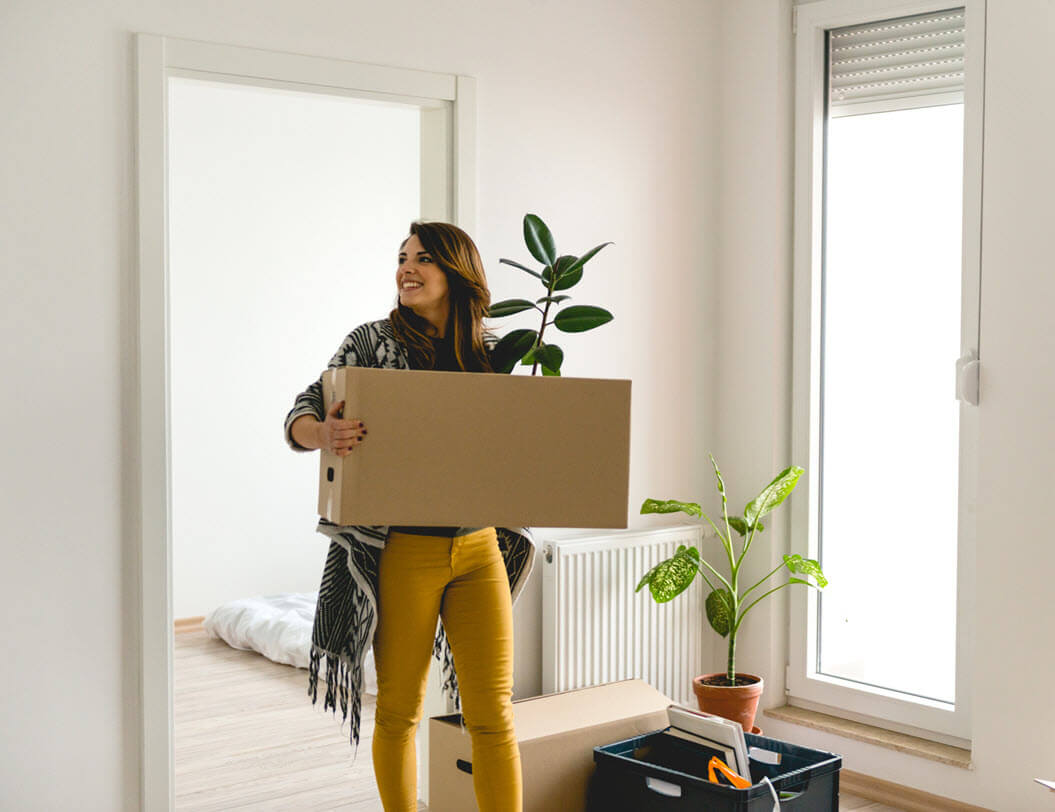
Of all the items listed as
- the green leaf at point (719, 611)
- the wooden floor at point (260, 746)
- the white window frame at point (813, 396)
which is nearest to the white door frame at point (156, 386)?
the wooden floor at point (260, 746)

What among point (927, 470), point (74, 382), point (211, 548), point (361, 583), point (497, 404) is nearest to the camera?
point (497, 404)

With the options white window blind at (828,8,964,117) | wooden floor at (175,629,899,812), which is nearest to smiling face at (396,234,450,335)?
wooden floor at (175,629,899,812)

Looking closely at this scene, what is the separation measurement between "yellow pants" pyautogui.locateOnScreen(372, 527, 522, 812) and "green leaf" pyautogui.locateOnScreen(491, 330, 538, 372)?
0.34 meters

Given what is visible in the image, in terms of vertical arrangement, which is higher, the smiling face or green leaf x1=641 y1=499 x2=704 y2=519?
the smiling face

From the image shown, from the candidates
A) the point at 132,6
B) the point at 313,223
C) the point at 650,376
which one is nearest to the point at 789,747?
the point at 650,376

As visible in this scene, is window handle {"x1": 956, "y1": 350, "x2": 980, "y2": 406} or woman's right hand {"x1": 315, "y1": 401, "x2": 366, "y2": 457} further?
window handle {"x1": 956, "y1": 350, "x2": 980, "y2": 406}

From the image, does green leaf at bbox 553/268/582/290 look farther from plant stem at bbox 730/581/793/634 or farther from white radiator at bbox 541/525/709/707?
plant stem at bbox 730/581/793/634

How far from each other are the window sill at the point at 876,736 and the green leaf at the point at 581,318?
154 centimetres

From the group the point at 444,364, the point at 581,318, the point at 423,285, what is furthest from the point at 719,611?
the point at 423,285

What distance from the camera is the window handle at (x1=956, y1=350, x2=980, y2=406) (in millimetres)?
2980

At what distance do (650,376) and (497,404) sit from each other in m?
1.49

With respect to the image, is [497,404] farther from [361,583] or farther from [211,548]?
[211,548]

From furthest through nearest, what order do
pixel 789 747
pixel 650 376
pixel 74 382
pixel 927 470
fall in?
pixel 650 376
pixel 927 470
pixel 789 747
pixel 74 382

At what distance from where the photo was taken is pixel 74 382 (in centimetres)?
242
